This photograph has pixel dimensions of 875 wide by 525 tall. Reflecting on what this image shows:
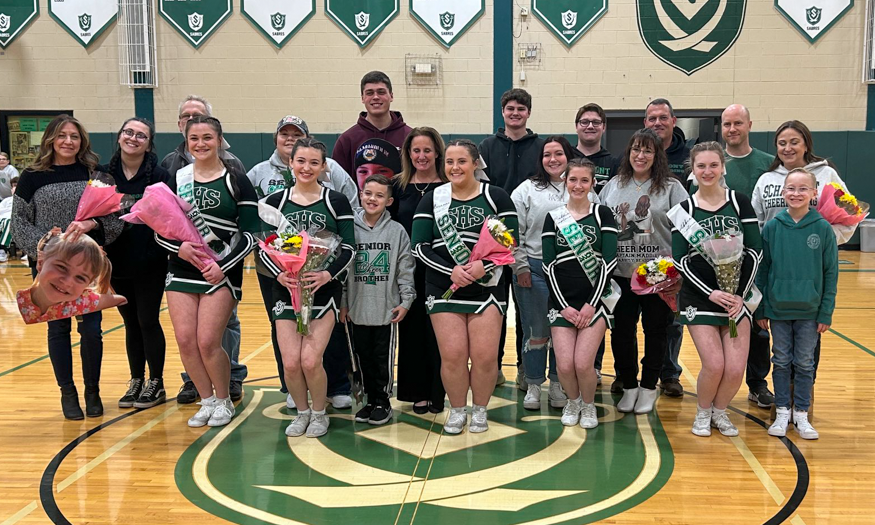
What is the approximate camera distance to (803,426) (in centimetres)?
371

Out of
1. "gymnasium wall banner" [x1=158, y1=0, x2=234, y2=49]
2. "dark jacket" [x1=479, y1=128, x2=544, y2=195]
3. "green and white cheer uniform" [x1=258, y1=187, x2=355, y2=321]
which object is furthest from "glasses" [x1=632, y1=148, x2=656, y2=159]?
"gymnasium wall banner" [x1=158, y1=0, x2=234, y2=49]

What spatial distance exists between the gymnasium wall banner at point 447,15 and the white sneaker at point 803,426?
824 cm

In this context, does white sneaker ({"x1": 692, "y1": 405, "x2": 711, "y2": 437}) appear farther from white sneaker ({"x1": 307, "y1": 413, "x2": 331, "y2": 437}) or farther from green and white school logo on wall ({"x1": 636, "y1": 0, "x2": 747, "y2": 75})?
green and white school logo on wall ({"x1": 636, "y1": 0, "x2": 747, "y2": 75})

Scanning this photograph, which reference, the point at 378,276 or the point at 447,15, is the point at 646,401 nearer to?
the point at 378,276

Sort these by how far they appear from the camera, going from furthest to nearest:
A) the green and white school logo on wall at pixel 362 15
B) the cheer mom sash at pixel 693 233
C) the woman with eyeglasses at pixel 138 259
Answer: the green and white school logo on wall at pixel 362 15
the woman with eyeglasses at pixel 138 259
the cheer mom sash at pixel 693 233

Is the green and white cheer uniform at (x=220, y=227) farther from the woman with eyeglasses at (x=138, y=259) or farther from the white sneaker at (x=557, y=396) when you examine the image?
the white sneaker at (x=557, y=396)

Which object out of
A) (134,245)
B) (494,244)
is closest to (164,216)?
(134,245)

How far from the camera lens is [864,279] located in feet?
28.7

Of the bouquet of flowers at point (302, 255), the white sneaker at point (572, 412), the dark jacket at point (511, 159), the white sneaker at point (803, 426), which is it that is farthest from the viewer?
the dark jacket at point (511, 159)

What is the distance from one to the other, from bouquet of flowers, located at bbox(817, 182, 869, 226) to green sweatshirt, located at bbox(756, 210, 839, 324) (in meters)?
0.14

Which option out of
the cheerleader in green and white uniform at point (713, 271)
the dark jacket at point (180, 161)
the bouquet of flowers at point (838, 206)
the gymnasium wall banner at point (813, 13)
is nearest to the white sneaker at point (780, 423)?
the cheerleader in green and white uniform at point (713, 271)

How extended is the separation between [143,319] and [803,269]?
3.47m

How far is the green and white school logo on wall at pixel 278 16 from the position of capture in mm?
10789

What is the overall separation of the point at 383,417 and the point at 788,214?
91.0 inches
